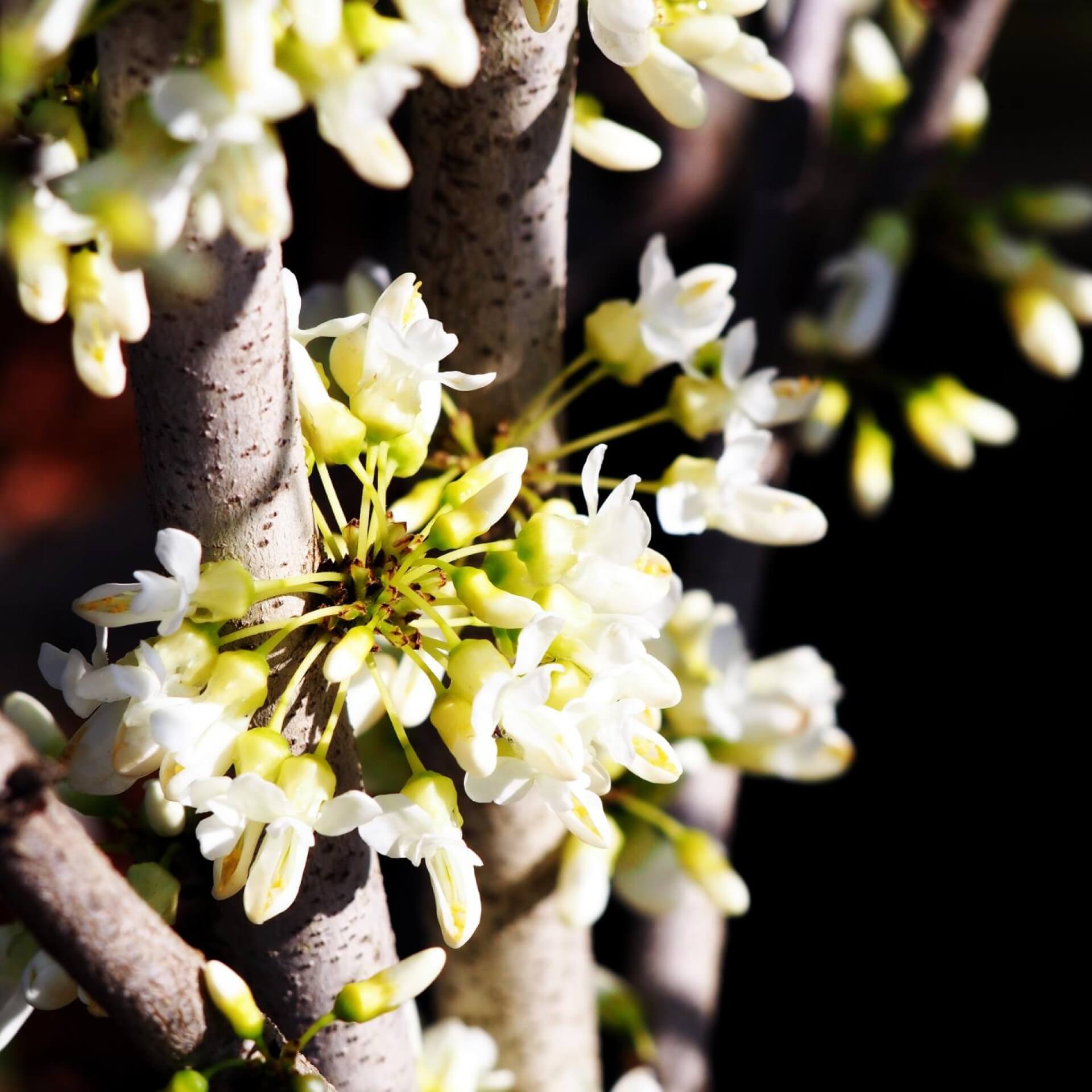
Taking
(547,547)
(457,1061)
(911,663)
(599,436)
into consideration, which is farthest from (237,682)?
(911,663)

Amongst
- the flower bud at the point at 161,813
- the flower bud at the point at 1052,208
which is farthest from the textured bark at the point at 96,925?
the flower bud at the point at 1052,208

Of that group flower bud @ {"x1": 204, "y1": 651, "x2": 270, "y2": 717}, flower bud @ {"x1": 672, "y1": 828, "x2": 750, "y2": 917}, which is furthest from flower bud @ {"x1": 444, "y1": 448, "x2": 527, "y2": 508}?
flower bud @ {"x1": 672, "y1": 828, "x2": 750, "y2": 917}

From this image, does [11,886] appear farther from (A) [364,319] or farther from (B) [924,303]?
(B) [924,303]

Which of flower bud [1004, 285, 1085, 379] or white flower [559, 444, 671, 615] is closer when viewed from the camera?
white flower [559, 444, 671, 615]

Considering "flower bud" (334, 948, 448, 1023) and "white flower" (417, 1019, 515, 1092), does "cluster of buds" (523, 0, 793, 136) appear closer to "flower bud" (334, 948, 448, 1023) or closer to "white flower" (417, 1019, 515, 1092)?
"flower bud" (334, 948, 448, 1023)

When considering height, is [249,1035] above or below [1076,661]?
above

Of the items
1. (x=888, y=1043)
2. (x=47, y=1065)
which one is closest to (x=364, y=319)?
(x=888, y=1043)
